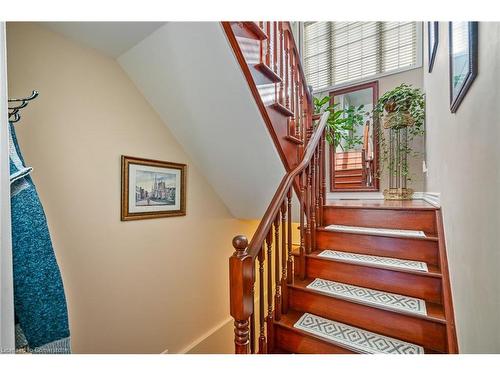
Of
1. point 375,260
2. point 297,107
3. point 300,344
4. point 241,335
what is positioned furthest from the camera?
point 297,107

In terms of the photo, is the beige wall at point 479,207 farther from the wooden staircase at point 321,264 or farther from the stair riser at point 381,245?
the stair riser at point 381,245

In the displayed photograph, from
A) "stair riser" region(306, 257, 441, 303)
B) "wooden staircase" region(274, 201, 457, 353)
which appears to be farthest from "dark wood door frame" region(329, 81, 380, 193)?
"stair riser" region(306, 257, 441, 303)

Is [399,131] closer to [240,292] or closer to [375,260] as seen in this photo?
[375,260]

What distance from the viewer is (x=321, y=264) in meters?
1.88

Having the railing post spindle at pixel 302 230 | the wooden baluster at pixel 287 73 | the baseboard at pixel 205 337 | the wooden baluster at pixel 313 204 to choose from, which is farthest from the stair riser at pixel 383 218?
the baseboard at pixel 205 337

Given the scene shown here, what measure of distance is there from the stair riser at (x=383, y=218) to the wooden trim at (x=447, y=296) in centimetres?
10

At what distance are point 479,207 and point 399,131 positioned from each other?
10.2 ft

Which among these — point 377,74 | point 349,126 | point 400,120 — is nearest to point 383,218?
point 400,120

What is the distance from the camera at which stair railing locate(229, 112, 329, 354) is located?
49.6 inches

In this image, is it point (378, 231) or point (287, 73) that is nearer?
point (378, 231)

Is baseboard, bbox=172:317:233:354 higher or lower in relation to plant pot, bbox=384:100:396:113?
lower

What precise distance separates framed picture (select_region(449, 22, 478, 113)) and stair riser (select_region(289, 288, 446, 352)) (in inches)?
43.4

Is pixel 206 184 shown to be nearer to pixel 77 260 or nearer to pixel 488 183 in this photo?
pixel 77 260

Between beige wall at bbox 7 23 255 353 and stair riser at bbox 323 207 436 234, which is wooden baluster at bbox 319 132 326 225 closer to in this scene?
stair riser at bbox 323 207 436 234
